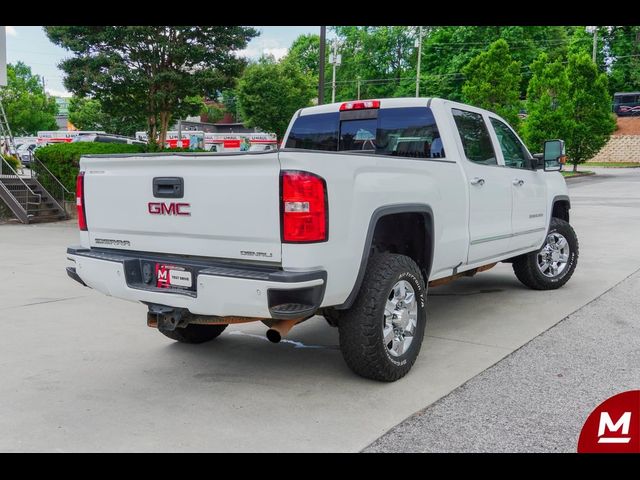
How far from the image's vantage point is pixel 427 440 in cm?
351

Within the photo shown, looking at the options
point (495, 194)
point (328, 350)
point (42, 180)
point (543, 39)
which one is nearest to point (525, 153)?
point (495, 194)

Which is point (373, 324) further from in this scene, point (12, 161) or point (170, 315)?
point (12, 161)

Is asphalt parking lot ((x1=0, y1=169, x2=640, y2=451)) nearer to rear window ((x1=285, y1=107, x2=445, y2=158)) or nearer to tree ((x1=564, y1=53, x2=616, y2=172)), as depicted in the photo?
rear window ((x1=285, y1=107, x2=445, y2=158))

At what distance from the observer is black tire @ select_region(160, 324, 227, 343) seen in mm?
5371

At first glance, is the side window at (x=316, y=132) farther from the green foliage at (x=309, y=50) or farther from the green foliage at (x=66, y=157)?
the green foliage at (x=309, y=50)

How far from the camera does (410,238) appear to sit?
4.88 meters

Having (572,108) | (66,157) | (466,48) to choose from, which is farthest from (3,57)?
(466,48)

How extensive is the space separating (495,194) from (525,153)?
1.18 m

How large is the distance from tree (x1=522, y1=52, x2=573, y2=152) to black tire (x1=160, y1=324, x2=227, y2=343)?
28402mm

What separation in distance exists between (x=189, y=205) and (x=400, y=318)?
1.62 metres

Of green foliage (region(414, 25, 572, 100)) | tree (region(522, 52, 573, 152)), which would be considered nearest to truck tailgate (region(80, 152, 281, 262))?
tree (region(522, 52, 573, 152))

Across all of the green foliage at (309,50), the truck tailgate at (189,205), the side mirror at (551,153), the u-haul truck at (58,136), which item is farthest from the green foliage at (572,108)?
the green foliage at (309,50)

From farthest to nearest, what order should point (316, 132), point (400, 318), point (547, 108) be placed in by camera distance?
point (547, 108)
point (316, 132)
point (400, 318)

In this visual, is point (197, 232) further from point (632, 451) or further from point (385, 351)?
point (632, 451)
